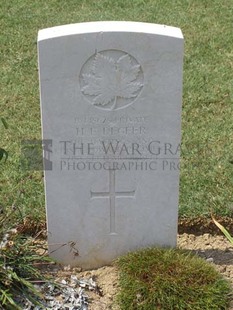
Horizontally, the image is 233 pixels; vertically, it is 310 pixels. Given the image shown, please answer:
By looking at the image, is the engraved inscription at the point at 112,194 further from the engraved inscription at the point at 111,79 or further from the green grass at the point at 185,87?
the green grass at the point at 185,87

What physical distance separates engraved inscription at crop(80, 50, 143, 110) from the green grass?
1118 mm

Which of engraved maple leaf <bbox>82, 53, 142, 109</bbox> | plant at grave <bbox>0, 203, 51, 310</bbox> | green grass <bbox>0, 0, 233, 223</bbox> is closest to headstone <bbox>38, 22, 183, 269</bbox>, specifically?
engraved maple leaf <bbox>82, 53, 142, 109</bbox>

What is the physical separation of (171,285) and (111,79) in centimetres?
115

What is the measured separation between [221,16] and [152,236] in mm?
4615

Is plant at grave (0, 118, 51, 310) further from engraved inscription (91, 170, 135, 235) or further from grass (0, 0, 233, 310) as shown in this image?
engraved inscription (91, 170, 135, 235)

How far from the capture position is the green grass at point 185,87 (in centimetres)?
491

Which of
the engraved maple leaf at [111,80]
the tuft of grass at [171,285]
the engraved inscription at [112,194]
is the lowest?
the tuft of grass at [171,285]

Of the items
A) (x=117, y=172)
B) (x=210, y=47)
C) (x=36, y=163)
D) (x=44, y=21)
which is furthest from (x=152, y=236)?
(x=44, y=21)

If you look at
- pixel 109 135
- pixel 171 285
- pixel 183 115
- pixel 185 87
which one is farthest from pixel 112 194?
pixel 185 87

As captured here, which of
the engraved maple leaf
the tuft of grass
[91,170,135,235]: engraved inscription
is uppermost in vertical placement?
the engraved maple leaf

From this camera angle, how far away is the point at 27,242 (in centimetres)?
410

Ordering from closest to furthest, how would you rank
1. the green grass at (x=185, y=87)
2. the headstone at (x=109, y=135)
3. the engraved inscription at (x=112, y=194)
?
1. the headstone at (x=109, y=135)
2. the engraved inscription at (x=112, y=194)
3. the green grass at (x=185, y=87)

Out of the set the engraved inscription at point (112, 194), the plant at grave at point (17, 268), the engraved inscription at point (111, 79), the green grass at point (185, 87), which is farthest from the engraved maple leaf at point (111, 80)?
the green grass at point (185, 87)

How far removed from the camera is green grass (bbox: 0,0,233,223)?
4910 millimetres
